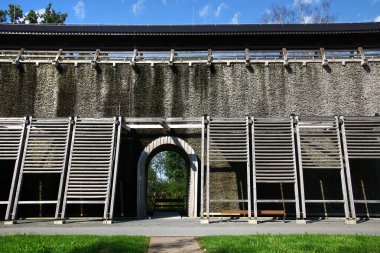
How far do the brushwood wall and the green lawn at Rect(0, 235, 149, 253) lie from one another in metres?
7.72

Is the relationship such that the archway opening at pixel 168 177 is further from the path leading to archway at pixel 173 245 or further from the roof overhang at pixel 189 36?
the path leading to archway at pixel 173 245

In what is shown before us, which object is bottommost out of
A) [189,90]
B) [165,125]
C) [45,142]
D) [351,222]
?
[351,222]

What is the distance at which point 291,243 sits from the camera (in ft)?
23.0

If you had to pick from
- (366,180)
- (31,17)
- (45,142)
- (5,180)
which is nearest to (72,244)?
(45,142)

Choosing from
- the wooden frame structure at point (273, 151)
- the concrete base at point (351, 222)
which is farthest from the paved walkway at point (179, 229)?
the wooden frame structure at point (273, 151)

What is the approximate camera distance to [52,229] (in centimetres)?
968

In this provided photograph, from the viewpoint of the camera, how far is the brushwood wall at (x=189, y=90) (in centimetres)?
1500

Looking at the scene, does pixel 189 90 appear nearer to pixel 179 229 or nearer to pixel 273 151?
pixel 273 151

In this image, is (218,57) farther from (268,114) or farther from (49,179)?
(49,179)

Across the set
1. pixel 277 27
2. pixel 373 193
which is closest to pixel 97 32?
pixel 277 27

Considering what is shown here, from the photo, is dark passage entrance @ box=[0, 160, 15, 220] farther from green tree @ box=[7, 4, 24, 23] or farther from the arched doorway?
green tree @ box=[7, 4, 24, 23]

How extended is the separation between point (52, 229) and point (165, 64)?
8.25 m

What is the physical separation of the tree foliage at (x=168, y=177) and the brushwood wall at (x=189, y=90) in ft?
33.7

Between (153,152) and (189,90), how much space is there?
286 cm
